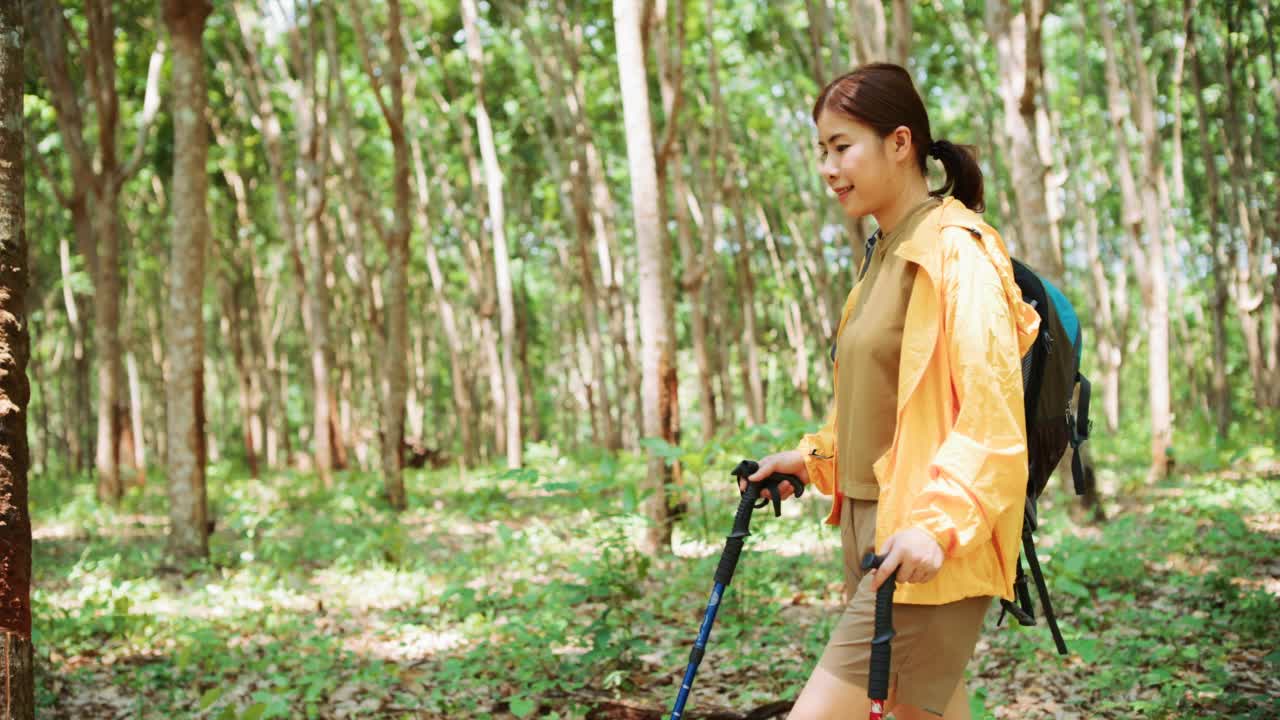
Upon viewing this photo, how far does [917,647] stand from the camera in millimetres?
2121

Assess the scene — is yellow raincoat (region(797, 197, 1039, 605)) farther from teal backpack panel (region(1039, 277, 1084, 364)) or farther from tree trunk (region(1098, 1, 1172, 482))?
tree trunk (region(1098, 1, 1172, 482))

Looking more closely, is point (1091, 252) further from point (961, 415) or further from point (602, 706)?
point (961, 415)

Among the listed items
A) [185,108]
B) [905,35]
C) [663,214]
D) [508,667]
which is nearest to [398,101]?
[185,108]

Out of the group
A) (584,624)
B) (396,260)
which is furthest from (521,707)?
(396,260)

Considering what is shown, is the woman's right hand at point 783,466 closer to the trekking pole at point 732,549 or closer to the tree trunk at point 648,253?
the trekking pole at point 732,549

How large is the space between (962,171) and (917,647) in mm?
1094

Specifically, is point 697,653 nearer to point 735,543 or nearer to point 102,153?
point 735,543

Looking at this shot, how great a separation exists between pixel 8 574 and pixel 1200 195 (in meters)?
26.1

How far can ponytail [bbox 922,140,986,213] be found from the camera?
2.40 m

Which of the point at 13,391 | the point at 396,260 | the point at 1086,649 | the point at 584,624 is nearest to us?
the point at 13,391

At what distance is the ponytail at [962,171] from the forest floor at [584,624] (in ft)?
8.32

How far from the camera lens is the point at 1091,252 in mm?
19500

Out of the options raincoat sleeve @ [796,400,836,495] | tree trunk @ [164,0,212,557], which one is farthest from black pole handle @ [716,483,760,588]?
tree trunk @ [164,0,212,557]

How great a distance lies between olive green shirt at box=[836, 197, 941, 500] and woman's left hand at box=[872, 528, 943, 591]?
0.38 m
